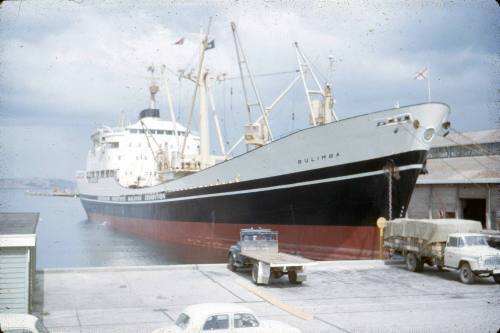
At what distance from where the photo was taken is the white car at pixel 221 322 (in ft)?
24.8

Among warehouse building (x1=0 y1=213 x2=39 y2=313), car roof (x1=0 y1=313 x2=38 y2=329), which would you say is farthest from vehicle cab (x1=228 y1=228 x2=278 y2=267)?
car roof (x1=0 y1=313 x2=38 y2=329)

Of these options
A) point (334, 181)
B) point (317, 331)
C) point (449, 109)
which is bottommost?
point (317, 331)

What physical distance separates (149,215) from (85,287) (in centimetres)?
2587

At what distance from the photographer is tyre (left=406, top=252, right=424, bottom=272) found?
16.2 metres

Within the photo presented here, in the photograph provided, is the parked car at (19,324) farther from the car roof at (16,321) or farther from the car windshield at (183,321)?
the car windshield at (183,321)

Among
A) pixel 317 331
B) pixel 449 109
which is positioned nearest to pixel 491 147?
pixel 449 109

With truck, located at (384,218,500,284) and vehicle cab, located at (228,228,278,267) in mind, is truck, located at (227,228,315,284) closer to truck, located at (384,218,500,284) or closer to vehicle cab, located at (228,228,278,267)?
vehicle cab, located at (228,228,278,267)

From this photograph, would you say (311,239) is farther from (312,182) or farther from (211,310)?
(211,310)

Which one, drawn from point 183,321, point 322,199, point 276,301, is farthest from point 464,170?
point 183,321

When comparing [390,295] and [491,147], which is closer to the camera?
[390,295]

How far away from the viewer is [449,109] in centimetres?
2034

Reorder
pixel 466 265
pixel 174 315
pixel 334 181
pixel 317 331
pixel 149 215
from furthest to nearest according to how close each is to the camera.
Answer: pixel 149 215
pixel 334 181
pixel 466 265
pixel 174 315
pixel 317 331

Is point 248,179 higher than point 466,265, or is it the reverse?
point 248,179

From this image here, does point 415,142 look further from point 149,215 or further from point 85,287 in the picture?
point 149,215
